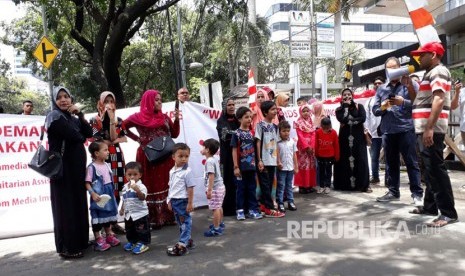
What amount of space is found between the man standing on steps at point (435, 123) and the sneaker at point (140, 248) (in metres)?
3.11

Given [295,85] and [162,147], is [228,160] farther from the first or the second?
[295,85]

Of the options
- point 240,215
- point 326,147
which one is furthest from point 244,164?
point 326,147

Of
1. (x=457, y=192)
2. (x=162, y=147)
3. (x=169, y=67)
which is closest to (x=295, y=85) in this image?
(x=169, y=67)

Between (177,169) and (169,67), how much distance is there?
70.6 ft

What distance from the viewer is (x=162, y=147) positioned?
5012mm

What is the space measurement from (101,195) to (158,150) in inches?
35.7

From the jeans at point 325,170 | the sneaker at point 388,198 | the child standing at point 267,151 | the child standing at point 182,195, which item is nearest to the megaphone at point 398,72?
the child standing at point 267,151

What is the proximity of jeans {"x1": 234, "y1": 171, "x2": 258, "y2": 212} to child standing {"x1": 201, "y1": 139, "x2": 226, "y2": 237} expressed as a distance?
0.71 meters

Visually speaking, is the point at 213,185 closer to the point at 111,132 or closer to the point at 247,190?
the point at 247,190

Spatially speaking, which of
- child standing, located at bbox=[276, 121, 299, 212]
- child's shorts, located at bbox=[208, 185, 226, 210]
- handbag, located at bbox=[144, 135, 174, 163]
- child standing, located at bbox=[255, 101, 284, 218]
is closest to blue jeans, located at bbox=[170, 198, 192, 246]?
child's shorts, located at bbox=[208, 185, 226, 210]

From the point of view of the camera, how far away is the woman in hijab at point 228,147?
18.3 ft

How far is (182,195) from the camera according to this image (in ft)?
13.9

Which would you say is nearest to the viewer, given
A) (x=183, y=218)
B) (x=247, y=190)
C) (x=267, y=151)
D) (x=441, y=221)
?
(x=183, y=218)

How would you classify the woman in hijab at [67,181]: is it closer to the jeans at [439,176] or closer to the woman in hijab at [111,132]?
the woman in hijab at [111,132]
